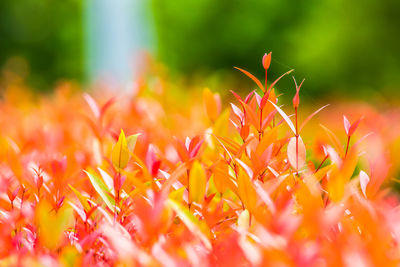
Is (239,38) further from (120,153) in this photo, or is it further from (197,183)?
(197,183)

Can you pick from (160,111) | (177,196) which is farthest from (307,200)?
(160,111)

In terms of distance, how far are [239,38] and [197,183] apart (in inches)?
538

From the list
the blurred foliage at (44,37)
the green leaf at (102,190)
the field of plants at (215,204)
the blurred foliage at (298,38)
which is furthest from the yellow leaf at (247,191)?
the blurred foliage at (44,37)

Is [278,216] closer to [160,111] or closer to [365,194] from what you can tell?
[365,194]

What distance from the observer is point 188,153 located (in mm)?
1418

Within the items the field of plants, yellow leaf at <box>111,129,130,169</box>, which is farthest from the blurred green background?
yellow leaf at <box>111,129,130,169</box>

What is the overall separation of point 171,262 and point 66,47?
1703 centimetres

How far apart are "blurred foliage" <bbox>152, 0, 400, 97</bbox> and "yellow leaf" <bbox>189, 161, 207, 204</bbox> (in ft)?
25.6

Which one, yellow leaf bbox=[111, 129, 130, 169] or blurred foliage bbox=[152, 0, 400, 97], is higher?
yellow leaf bbox=[111, 129, 130, 169]

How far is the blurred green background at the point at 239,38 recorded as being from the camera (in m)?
11.5

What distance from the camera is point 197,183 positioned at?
4.13 feet

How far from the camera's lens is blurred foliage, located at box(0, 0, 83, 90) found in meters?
17.0

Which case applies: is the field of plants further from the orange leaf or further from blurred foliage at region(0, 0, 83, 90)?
blurred foliage at region(0, 0, 83, 90)

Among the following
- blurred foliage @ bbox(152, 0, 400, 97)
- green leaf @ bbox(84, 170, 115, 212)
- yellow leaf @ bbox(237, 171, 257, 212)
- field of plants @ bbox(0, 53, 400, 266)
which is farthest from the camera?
blurred foliage @ bbox(152, 0, 400, 97)
